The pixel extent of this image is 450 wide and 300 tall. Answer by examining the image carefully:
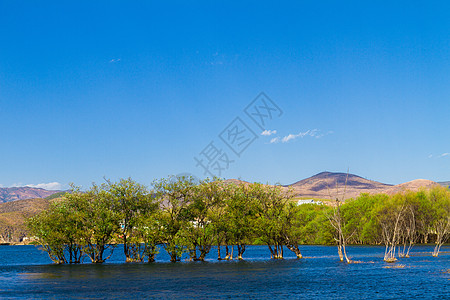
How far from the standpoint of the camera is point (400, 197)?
6737 inches

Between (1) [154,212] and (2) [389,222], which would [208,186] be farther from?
(2) [389,222]

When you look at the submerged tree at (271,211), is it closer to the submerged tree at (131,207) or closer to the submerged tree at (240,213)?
the submerged tree at (240,213)

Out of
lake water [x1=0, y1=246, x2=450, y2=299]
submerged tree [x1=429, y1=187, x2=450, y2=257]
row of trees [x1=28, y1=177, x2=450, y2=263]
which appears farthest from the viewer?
submerged tree [x1=429, y1=187, x2=450, y2=257]

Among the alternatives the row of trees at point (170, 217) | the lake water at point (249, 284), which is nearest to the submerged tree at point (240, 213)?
the row of trees at point (170, 217)

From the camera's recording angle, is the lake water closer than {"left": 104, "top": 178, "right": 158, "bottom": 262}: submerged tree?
Yes

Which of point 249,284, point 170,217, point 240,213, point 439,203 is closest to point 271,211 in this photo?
point 240,213

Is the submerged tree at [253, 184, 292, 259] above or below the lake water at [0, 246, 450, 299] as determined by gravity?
above

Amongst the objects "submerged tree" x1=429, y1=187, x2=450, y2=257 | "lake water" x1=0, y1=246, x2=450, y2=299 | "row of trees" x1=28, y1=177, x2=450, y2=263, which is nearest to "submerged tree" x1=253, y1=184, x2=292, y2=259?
"row of trees" x1=28, y1=177, x2=450, y2=263

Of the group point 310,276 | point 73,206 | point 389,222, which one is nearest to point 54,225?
point 73,206

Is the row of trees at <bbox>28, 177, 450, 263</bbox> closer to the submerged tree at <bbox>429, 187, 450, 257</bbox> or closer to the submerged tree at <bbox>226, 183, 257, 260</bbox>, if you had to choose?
the submerged tree at <bbox>226, 183, 257, 260</bbox>

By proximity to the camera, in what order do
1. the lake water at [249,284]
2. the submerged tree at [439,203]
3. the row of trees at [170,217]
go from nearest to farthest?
the lake water at [249,284]
the row of trees at [170,217]
the submerged tree at [439,203]

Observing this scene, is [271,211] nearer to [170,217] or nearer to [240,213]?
[240,213]

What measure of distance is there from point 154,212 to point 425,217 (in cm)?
11550

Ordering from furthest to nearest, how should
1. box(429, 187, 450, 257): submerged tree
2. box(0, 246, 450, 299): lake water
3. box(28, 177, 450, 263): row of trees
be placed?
box(429, 187, 450, 257): submerged tree → box(28, 177, 450, 263): row of trees → box(0, 246, 450, 299): lake water
